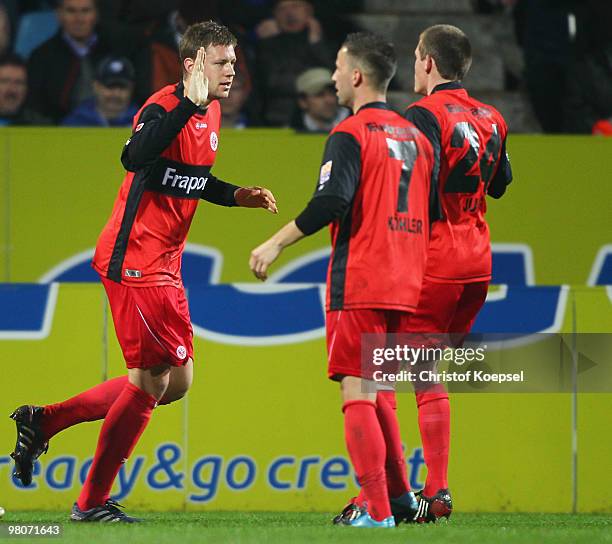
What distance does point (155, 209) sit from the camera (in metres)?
5.77

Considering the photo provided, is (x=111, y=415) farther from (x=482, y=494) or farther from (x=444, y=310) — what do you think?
(x=482, y=494)

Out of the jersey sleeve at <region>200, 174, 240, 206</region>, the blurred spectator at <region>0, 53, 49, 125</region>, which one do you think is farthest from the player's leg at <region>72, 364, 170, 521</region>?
the blurred spectator at <region>0, 53, 49, 125</region>

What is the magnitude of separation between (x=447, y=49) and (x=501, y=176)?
61 centimetres

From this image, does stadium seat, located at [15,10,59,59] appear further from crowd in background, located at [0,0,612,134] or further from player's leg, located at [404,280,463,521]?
player's leg, located at [404,280,463,521]

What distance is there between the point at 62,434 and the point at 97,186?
1.74 m

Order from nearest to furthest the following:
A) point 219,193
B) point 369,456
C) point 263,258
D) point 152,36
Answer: point 263,258
point 369,456
point 219,193
point 152,36

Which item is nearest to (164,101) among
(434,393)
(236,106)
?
(434,393)

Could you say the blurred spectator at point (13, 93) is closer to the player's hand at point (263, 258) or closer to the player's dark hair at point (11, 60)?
the player's dark hair at point (11, 60)

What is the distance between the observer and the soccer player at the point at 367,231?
17.0ft

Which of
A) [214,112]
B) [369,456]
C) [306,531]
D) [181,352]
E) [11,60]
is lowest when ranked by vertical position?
[306,531]

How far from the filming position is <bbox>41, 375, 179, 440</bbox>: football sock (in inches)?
237

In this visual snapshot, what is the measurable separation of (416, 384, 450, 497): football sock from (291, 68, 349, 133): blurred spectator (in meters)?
3.61

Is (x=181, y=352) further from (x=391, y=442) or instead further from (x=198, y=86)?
(x=198, y=86)

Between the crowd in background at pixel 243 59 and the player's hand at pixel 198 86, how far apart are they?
138 inches
